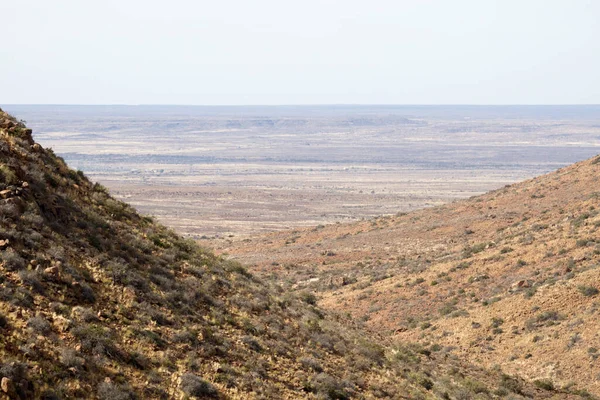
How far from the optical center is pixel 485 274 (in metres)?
34.6

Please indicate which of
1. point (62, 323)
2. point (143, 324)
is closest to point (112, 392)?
point (62, 323)

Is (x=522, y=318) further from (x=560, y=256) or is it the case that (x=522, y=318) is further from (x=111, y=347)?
(x=111, y=347)

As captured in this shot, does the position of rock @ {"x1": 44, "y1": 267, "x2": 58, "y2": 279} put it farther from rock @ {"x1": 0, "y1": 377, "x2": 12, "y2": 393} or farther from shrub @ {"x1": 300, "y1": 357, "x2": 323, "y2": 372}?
shrub @ {"x1": 300, "y1": 357, "x2": 323, "y2": 372}

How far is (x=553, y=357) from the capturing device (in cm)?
2483

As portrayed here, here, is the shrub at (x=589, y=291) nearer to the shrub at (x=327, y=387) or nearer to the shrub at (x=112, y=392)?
the shrub at (x=327, y=387)

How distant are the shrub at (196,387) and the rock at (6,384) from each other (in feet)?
10.4

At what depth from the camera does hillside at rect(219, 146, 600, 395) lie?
85.8 ft

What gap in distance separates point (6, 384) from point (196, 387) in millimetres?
3431

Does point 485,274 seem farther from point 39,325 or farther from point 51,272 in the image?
point 39,325

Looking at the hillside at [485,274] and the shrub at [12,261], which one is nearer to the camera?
the shrub at [12,261]

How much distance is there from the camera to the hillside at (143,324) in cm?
1218

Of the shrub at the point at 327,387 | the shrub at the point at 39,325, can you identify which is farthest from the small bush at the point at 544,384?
the shrub at the point at 39,325

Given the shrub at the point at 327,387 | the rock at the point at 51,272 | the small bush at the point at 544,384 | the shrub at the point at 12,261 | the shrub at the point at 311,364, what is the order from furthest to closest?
1. the small bush at the point at 544,384
2. the shrub at the point at 311,364
3. the shrub at the point at 327,387
4. the rock at the point at 51,272
5. the shrub at the point at 12,261

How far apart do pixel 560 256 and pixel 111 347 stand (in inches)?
989
